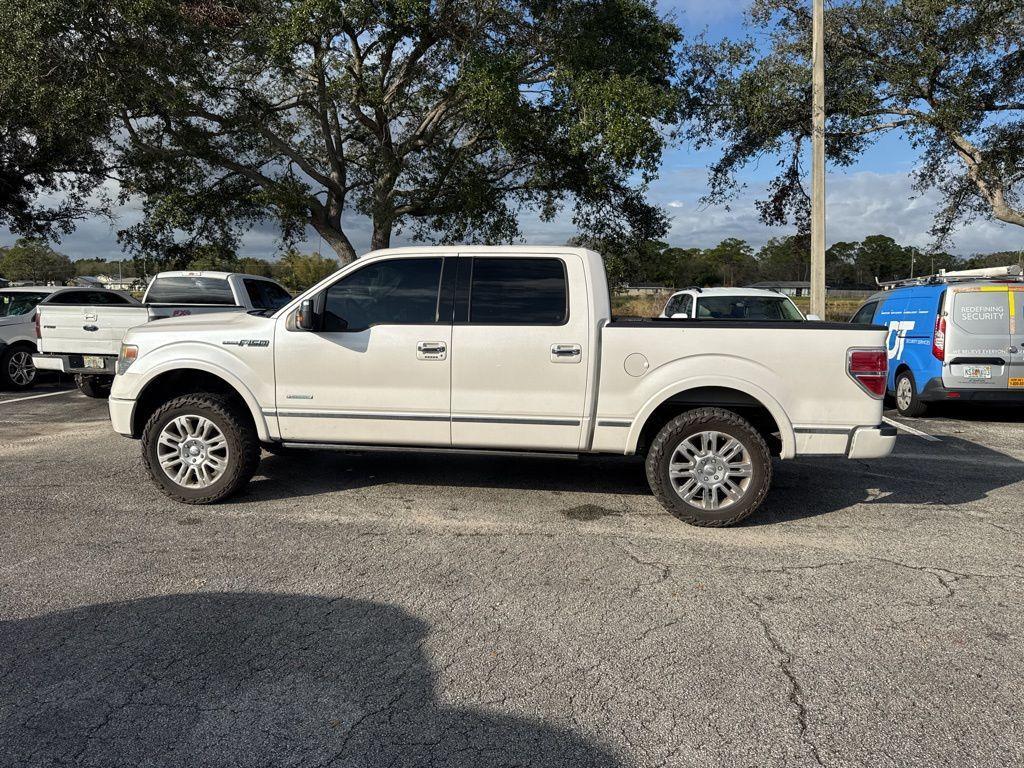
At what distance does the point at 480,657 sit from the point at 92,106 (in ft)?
44.1

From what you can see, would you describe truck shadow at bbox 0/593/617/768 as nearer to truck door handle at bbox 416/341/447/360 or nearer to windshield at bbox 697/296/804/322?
truck door handle at bbox 416/341/447/360

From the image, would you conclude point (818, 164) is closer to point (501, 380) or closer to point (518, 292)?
point (518, 292)

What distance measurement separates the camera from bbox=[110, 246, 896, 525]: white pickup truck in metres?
5.05

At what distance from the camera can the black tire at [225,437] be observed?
18.2 ft

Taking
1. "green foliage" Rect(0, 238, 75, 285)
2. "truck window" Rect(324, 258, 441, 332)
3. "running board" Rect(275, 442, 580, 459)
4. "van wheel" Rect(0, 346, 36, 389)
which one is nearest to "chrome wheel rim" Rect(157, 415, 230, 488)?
"running board" Rect(275, 442, 580, 459)

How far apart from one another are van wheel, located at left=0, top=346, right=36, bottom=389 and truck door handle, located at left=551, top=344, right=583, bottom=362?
1075 centimetres

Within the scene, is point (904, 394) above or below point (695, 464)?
above

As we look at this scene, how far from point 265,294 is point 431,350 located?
25.6 feet

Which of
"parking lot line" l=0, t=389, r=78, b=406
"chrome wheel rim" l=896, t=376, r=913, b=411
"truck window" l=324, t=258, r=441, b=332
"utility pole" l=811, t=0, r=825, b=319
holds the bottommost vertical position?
"parking lot line" l=0, t=389, r=78, b=406

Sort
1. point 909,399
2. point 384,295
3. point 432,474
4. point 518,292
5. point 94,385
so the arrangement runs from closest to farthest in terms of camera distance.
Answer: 1. point 518,292
2. point 384,295
3. point 432,474
4. point 909,399
5. point 94,385

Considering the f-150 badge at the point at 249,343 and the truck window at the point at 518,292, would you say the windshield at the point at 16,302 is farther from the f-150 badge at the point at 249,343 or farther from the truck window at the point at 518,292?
the truck window at the point at 518,292

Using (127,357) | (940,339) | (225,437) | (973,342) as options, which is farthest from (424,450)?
(973,342)

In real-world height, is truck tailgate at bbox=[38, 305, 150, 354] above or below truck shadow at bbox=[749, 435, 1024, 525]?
above

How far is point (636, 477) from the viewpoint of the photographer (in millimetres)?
6609
